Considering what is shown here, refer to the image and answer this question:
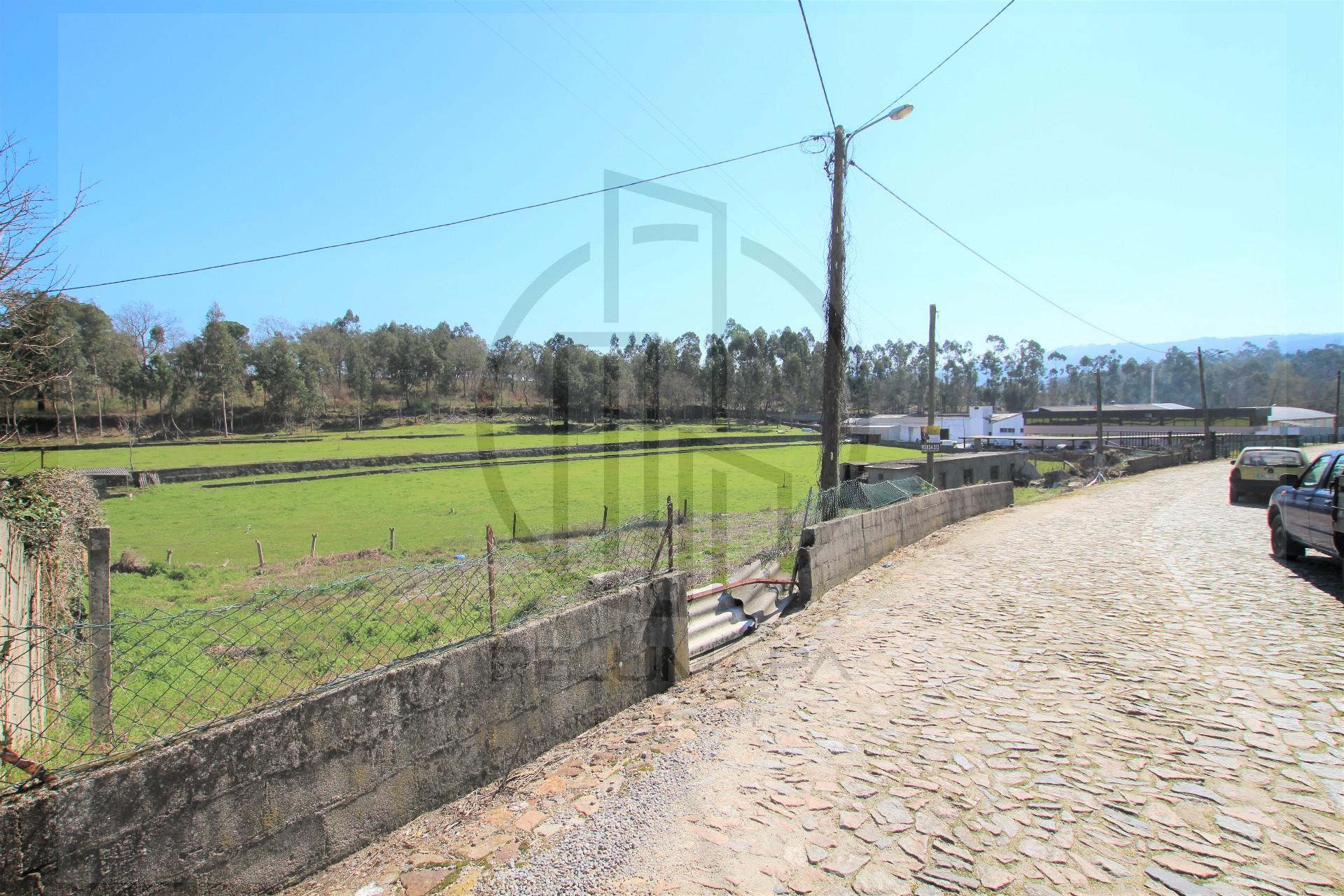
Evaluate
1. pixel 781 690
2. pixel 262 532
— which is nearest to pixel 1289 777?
pixel 781 690

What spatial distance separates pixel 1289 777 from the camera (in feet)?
13.3

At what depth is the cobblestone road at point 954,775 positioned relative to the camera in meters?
3.34

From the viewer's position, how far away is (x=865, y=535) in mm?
11203

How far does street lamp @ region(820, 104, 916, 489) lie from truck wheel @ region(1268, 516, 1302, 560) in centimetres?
726

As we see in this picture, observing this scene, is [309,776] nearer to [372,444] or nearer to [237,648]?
[237,648]

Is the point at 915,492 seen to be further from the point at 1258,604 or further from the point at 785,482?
the point at 785,482

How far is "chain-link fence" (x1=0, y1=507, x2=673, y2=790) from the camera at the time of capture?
337cm

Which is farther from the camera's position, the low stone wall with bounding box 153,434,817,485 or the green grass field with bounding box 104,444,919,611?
the low stone wall with bounding box 153,434,817,485

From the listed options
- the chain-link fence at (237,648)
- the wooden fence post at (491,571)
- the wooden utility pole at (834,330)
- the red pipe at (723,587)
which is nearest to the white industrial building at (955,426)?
the wooden utility pole at (834,330)

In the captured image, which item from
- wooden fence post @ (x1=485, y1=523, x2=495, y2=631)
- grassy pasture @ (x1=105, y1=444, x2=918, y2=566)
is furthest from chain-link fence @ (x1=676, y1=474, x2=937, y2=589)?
wooden fence post @ (x1=485, y1=523, x2=495, y2=631)

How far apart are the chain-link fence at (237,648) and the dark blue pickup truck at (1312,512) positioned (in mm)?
8449

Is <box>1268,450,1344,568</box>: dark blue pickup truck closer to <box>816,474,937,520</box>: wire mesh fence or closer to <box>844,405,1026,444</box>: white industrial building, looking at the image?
<box>816,474,937,520</box>: wire mesh fence

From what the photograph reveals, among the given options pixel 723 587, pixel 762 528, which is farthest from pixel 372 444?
pixel 723 587

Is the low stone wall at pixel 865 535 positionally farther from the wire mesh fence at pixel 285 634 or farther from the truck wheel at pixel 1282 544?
the truck wheel at pixel 1282 544
